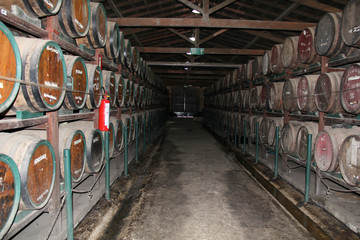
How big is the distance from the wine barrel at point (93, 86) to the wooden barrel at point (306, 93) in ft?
12.3

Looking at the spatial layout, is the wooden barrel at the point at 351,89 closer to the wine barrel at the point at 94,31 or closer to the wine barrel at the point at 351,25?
the wine barrel at the point at 351,25

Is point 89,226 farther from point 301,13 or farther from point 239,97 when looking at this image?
point 301,13

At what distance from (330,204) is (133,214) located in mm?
3142

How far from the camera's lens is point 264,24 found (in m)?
8.24

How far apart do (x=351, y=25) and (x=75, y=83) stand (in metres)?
3.92

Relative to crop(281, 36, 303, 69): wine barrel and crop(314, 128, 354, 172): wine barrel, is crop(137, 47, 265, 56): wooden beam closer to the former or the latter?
crop(281, 36, 303, 69): wine barrel

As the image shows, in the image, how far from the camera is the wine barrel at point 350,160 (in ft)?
11.3

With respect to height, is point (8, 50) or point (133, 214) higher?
point (8, 50)

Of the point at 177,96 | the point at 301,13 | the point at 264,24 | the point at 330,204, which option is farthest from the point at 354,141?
the point at 177,96

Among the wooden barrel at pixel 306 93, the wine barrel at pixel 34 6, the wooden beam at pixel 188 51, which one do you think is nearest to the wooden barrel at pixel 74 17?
the wine barrel at pixel 34 6

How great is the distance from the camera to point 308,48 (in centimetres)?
488

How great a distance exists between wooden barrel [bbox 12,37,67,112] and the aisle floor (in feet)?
6.73

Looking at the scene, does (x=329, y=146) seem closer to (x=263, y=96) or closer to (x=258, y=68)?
(x=263, y=96)

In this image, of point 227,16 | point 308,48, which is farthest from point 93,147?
point 227,16
